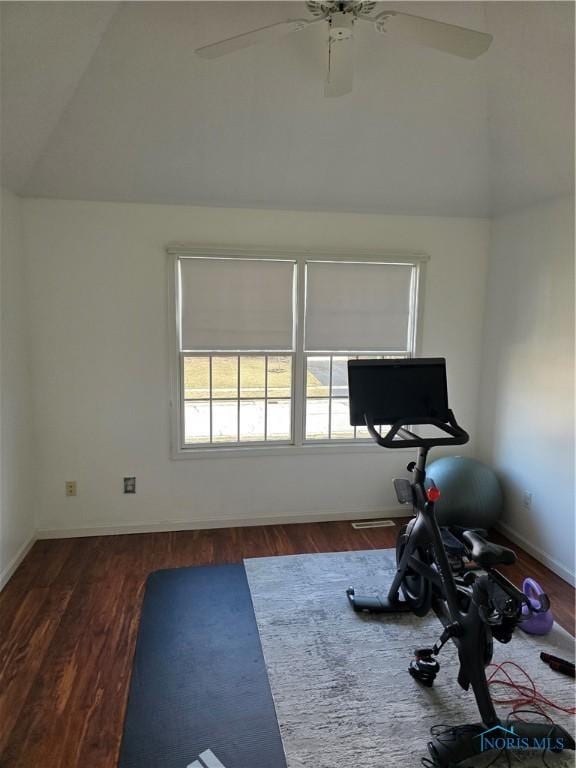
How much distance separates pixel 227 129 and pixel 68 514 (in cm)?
303

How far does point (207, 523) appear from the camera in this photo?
12.9 feet

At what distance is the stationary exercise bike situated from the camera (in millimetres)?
1948

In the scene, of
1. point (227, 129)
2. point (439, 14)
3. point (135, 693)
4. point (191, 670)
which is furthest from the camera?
point (227, 129)

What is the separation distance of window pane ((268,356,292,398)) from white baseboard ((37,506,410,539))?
104 centimetres

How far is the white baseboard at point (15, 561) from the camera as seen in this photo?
3.08 m

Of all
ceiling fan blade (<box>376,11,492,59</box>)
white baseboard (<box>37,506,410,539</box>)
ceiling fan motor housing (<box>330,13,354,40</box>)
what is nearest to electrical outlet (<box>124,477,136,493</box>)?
white baseboard (<box>37,506,410,539</box>)

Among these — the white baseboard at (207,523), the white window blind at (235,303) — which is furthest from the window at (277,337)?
the white baseboard at (207,523)

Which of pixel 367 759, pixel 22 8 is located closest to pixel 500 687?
pixel 367 759

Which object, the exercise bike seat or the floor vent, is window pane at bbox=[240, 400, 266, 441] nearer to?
the floor vent

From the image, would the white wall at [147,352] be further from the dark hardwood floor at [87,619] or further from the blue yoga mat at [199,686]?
the blue yoga mat at [199,686]

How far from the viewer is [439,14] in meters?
2.54

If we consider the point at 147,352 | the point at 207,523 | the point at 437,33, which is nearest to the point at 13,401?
the point at 147,352

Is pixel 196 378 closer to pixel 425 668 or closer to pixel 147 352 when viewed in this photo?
pixel 147 352

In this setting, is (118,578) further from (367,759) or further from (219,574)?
(367,759)
